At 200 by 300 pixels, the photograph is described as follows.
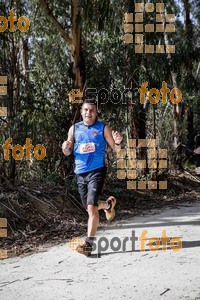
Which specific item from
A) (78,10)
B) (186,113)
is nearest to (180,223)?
(78,10)

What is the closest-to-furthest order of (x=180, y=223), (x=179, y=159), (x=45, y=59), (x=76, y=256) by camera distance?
(x=76, y=256)
(x=180, y=223)
(x=45, y=59)
(x=179, y=159)

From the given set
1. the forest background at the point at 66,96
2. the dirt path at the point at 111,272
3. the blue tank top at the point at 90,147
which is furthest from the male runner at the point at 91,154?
the forest background at the point at 66,96

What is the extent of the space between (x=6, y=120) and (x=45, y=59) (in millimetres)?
5788

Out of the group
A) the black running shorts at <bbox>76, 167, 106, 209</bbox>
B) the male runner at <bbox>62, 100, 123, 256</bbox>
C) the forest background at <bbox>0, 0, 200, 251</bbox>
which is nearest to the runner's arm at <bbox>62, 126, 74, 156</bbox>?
the male runner at <bbox>62, 100, 123, 256</bbox>

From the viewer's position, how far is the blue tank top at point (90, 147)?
16.8ft

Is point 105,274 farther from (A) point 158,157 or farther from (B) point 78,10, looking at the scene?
(A) point 158,157

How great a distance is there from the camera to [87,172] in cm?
520

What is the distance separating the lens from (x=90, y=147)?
512 cm

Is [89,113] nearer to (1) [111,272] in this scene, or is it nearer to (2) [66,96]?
(1) [111,272]

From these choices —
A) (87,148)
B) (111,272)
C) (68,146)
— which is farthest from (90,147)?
(111,272)

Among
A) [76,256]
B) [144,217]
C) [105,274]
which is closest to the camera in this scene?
[105,274]

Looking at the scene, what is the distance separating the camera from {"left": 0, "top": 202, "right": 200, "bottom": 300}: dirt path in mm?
3771

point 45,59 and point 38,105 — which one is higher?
point 45,59

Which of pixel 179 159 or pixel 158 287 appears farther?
pixel 179 159
